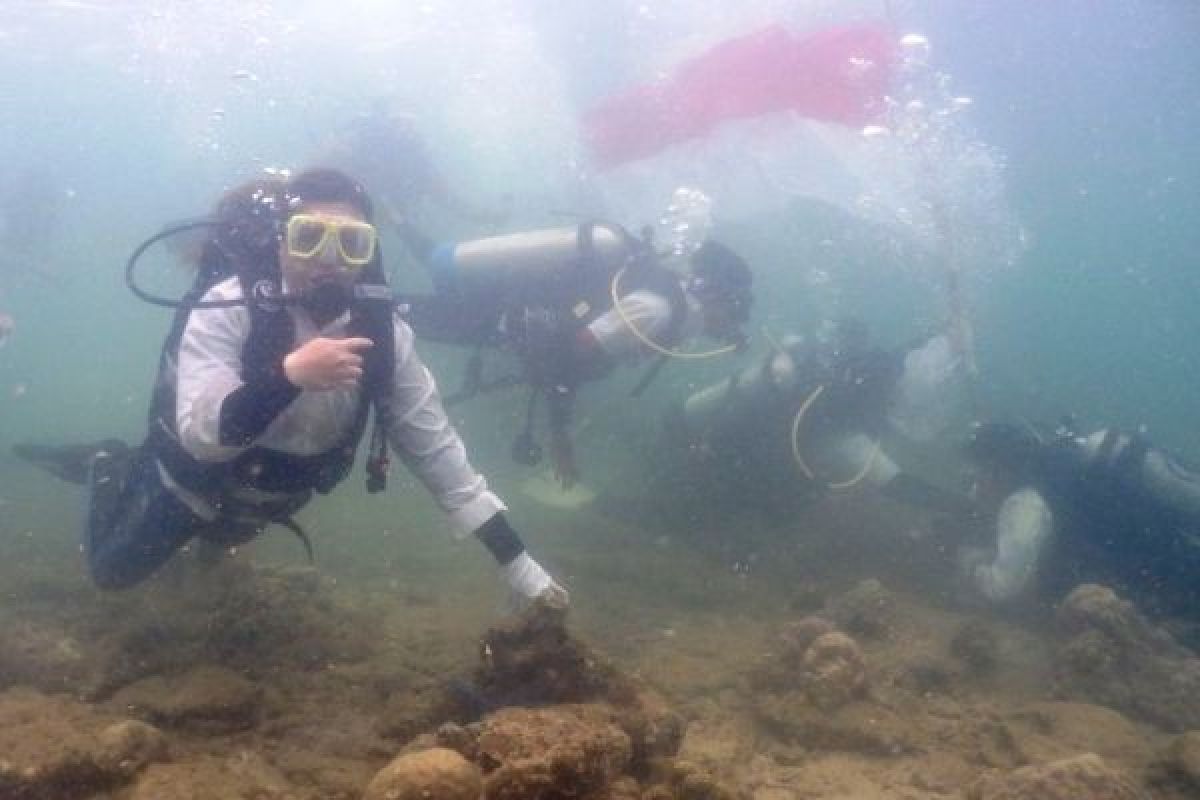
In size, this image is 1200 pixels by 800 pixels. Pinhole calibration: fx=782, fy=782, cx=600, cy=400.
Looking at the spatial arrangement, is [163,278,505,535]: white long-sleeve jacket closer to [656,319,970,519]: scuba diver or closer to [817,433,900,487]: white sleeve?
[656,319,970,519]: scuba diver

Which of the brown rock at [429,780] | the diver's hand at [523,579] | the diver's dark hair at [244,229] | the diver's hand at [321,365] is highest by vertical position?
the diver's dark hair at [244,229]

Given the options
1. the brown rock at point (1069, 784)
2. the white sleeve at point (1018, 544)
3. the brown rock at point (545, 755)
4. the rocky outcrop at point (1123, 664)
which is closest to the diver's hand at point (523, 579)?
the brown rock at point (545, 755)

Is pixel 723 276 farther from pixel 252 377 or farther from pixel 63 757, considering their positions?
pixel 63 757

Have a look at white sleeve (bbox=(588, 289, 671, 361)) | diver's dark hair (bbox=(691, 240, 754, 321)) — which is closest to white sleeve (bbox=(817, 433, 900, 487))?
diver's dark hair (bbox=(691, 240, 754, 321))

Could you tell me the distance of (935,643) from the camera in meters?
7.30

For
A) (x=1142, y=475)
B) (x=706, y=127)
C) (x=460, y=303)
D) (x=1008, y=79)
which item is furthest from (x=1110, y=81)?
(x=460, y=303)

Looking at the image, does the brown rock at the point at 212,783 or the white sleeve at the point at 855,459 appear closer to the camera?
the brown rock at the point at 212,783

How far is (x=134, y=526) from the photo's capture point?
521cm

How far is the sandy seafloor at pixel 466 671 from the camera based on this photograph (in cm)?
386

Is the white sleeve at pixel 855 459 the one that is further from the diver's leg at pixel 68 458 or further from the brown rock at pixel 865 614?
the diver's leg at pixel 68 458

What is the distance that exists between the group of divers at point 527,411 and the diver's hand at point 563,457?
0.04 metres

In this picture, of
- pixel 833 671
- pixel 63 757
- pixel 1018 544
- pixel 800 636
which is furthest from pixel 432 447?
pixel 1018 544

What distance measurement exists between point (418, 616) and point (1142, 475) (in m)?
7.54

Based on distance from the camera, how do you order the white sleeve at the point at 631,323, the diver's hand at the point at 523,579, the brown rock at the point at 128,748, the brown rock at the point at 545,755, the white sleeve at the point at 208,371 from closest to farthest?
the brown rock at the point at 545,755, the brown rock at the point at 128,748, the white sleeve at the point at 208,371, the diver's hand at the point at 523,579, the white sleeve at the point at 631,323
